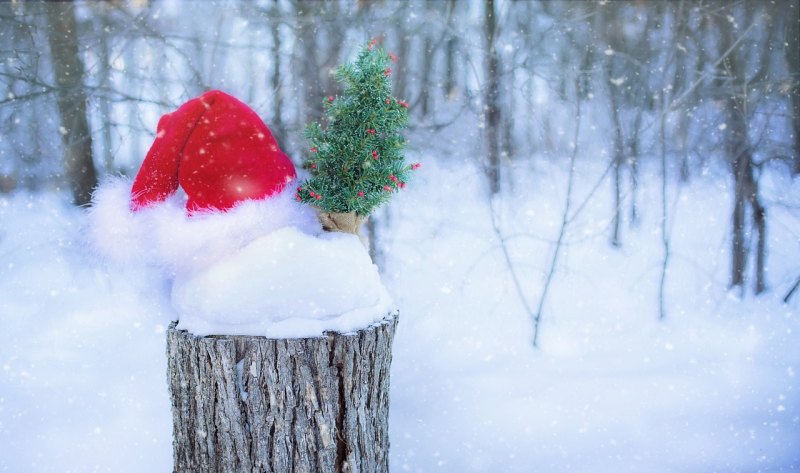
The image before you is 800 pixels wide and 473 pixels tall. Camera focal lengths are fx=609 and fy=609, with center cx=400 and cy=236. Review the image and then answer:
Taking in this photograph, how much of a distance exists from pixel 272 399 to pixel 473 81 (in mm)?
3251

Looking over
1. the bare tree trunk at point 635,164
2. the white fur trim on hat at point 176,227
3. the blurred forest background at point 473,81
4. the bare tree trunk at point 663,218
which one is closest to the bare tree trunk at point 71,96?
the blurred forest background at point 473,81

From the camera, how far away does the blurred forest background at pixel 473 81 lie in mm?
4078

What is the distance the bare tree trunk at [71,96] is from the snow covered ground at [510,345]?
33 cm

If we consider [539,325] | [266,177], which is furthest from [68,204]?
[539,325]

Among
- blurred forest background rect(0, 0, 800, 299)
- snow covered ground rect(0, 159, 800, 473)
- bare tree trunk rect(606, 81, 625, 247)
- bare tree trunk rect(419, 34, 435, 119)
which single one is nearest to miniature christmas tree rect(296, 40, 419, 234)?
snow covered ground rect(0, 159, 800, 473)

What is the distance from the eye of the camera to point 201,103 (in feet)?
6.21

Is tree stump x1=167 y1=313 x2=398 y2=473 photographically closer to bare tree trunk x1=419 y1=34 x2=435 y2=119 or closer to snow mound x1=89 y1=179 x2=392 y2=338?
snow mound x1=89 y1=179 x2=392 y2=338

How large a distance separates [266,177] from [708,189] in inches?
172

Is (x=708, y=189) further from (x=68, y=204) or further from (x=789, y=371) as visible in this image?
(x=68, y=204)

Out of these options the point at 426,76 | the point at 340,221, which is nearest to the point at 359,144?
the point at 340,221

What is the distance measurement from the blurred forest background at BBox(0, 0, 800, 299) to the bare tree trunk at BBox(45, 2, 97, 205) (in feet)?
0.03

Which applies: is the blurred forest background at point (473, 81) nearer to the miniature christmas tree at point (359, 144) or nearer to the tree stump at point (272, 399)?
the miniature christmas tree at point (359, 144)

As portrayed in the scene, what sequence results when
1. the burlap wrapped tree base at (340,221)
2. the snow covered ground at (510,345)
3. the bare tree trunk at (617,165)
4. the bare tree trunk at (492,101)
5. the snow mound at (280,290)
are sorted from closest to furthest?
1. the snow mound at (280,290)
2. the burlap wrapped tree base at (340,221)
3. the snow covered ground at (510,345)
4. the bare tree trunk at (492,101)
5. the bare tree trunk at (617,165)

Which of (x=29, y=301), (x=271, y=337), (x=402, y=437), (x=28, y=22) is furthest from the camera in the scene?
(x=29, y=301)
